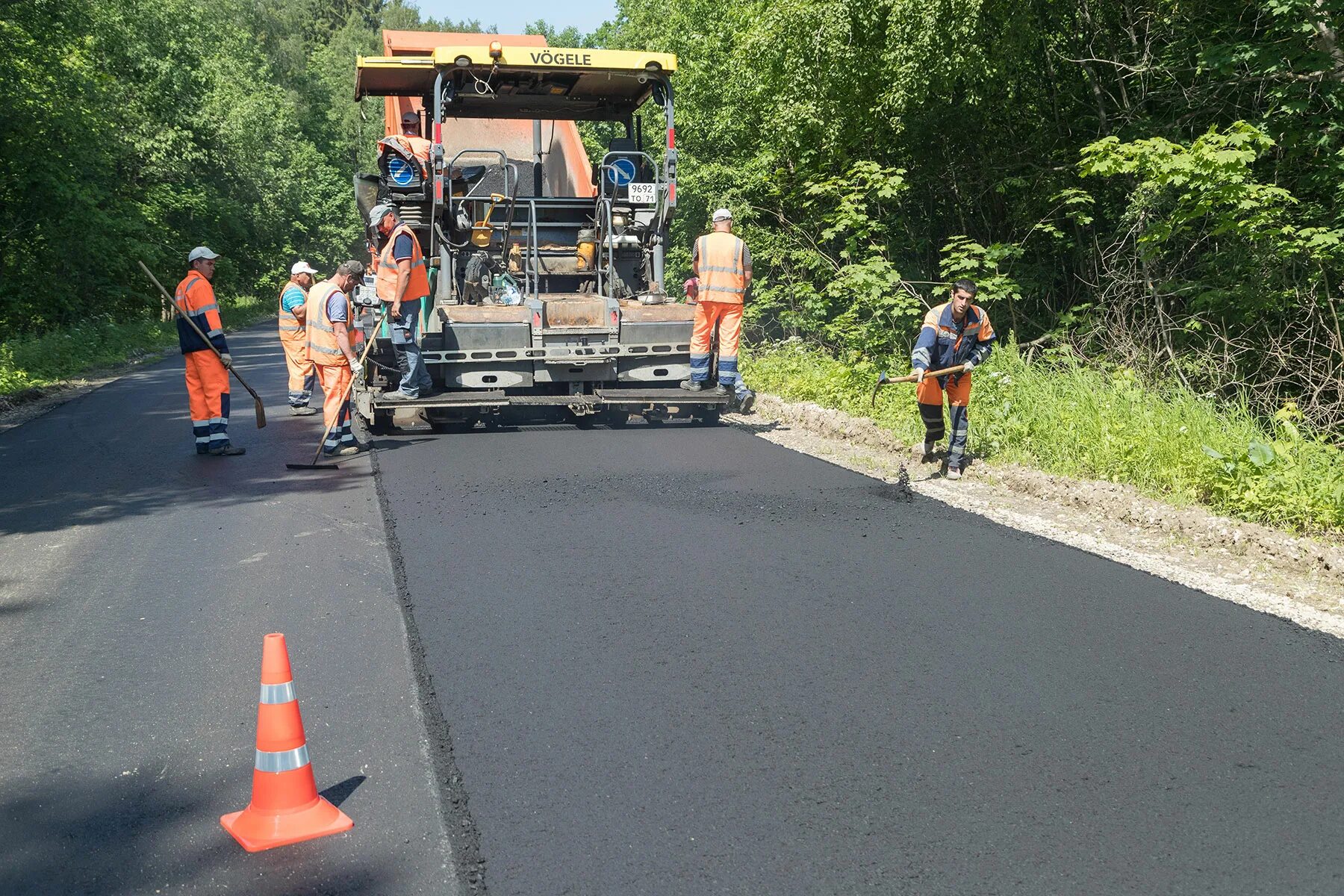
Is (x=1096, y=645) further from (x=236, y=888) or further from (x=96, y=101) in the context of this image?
(x=96, y=101)

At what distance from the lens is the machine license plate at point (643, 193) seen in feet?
38.3

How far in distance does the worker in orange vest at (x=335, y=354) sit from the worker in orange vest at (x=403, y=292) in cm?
35

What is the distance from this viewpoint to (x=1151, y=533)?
7.07m

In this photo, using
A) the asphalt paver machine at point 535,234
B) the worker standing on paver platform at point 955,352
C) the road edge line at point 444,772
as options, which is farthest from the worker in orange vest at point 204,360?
the worker standing on paver platform at point 955,352

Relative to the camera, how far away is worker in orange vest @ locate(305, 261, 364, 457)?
9.98 m

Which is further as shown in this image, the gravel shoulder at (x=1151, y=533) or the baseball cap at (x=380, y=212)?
the baseball cap at (x=380, y=212)

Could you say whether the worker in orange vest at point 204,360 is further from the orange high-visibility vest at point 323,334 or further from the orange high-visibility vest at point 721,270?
the orange high-visibility vest at point 721,270

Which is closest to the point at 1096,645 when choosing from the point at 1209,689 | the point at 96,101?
the point at 1209,689

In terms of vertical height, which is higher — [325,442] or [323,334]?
[323,334]

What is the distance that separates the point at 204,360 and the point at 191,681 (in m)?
5.90

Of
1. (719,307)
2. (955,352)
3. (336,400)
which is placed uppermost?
(719,307)

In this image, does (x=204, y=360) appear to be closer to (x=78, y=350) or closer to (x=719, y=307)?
(x=719, y=307)

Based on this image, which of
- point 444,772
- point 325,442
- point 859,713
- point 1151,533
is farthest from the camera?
point 325,442

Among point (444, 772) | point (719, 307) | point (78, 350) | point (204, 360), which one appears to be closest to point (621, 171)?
point (719, 307)
